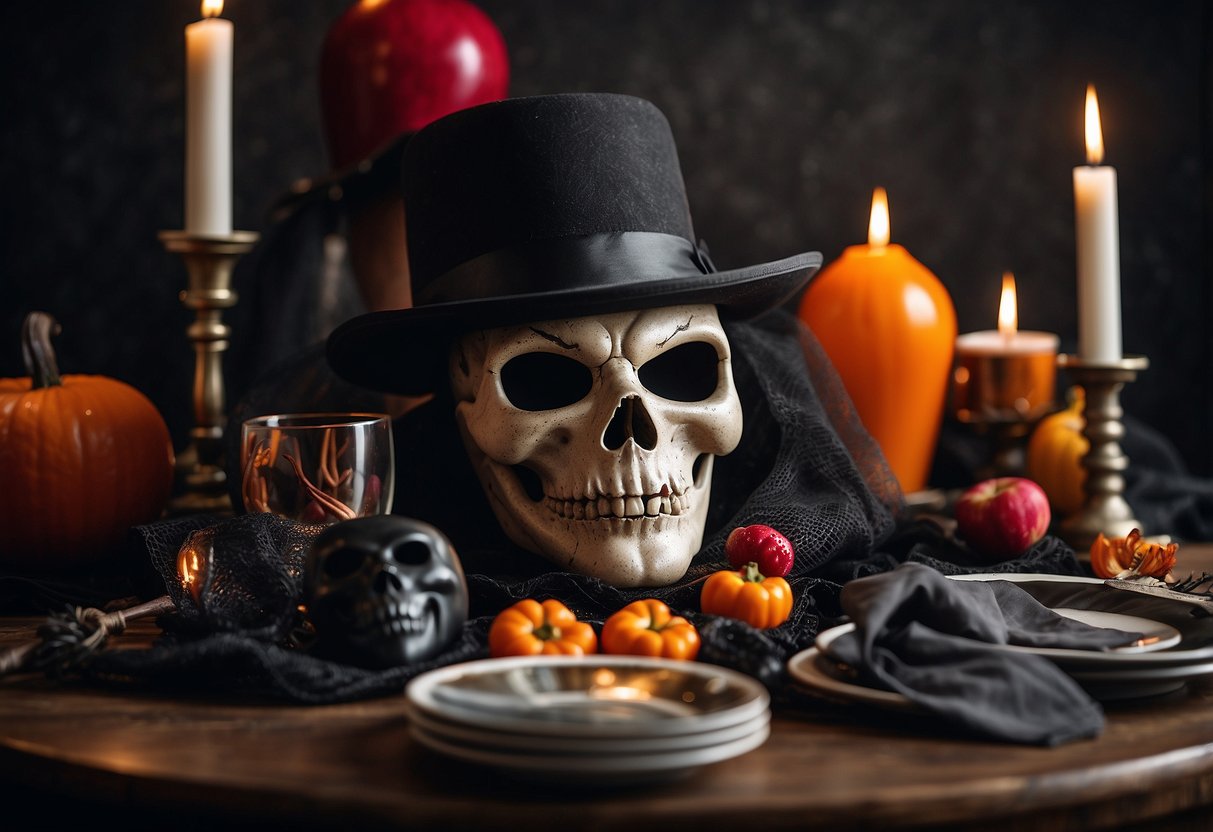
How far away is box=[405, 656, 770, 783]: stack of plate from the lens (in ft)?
2.58

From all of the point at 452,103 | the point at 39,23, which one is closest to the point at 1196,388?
the point at 452,103

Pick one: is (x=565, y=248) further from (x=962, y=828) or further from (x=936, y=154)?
(x=936, y=154)

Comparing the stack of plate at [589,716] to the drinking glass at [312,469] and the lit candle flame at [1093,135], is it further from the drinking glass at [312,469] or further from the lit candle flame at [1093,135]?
the lit candle flame at [1093,135]

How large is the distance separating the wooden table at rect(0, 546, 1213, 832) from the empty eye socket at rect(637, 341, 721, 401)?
0.64 metres

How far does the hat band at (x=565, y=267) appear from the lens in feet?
4.60

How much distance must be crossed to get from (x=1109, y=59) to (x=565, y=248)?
5.17 feet

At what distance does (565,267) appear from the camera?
1404mm

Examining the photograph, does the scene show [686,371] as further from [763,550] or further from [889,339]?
[889,339]

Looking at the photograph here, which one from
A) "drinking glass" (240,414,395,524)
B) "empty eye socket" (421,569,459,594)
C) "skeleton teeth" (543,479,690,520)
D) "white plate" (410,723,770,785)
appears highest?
"drinking glass" (240,414,395,524)

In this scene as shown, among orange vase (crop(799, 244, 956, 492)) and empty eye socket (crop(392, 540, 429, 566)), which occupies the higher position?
orange vase (crop(799, 244, 956, 492))

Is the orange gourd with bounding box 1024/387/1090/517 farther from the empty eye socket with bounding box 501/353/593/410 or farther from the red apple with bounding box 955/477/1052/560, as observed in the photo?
the empty eye socket with bounding box 501/353/593/410

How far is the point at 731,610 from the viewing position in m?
1.23

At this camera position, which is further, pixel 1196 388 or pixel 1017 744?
pixel 1196 388

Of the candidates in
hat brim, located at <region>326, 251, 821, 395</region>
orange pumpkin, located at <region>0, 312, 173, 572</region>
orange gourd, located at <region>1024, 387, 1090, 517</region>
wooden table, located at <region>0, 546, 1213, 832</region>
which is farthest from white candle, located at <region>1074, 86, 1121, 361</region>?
orange pumpkin, located at <region>0, 312, 173, 572</region>
